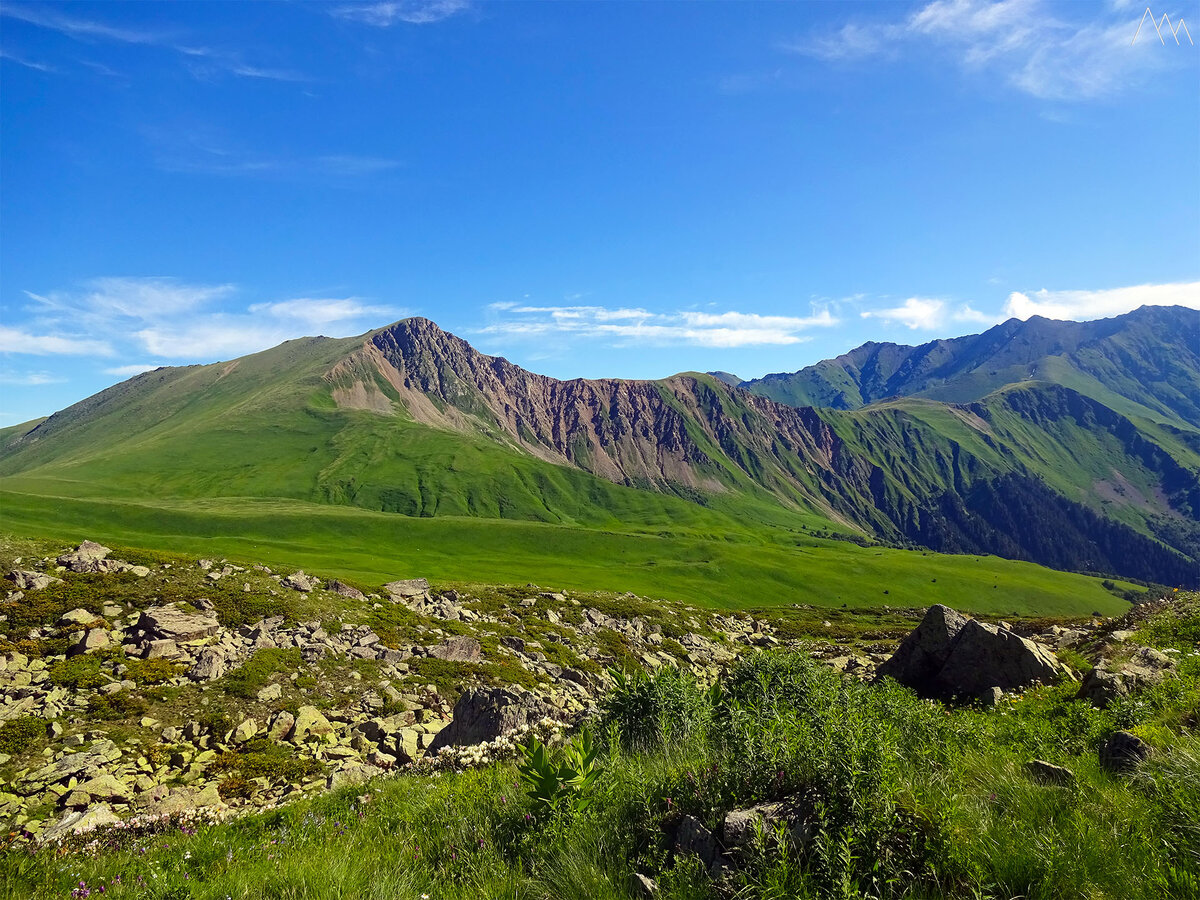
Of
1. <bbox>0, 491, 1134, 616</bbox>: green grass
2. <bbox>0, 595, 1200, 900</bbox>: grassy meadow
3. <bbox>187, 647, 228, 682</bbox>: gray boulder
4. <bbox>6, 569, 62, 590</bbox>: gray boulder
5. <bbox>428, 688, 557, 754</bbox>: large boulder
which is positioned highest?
<bbox>6, 569, 62, 590</bbox>: gray boulder

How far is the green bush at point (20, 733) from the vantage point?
1648cm

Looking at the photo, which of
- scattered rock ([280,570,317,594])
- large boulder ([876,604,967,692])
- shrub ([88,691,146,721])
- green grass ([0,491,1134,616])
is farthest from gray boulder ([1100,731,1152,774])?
green grass ([0,491,1134,616])

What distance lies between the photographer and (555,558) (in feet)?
501

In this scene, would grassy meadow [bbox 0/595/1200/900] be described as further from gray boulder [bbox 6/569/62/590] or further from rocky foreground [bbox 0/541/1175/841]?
gray boulder [bbox 6/569/62/590]

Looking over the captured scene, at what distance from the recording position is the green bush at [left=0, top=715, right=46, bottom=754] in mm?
16484

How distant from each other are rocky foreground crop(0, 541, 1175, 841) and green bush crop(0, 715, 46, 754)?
49 mm

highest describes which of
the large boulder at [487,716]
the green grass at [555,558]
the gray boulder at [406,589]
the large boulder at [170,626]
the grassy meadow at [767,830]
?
the grassy meadow at [767,830]

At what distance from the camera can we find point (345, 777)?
16.9m

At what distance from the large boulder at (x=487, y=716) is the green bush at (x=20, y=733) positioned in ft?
38.2

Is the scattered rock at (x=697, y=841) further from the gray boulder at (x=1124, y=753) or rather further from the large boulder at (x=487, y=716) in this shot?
the large boulder at (x=487, y=716)

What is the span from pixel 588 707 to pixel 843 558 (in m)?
179

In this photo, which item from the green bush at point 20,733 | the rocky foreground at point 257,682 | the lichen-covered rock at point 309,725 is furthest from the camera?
the lichen-covered rock at point 309,725

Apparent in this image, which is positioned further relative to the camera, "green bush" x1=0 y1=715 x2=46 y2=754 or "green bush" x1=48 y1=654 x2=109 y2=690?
"green bush" x1=48 y1=654 x2=109 y2=690

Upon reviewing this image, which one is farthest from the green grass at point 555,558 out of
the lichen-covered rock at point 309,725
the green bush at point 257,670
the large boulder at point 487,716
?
the large boulder at point 487,716
